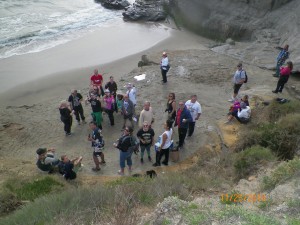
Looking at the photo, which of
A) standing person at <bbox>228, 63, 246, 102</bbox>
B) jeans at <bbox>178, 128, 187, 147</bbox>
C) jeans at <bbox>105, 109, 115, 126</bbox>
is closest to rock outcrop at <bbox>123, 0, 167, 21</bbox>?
standing person at <bbox>228, 63, 246, 102</bbox>

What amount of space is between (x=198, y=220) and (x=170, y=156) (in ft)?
15.5

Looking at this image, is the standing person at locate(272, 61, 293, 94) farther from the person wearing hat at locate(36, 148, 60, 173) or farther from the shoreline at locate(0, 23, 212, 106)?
the person wearing hat at locate(36, 148, 60, 173)

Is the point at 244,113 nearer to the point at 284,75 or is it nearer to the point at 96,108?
the point at 284,75

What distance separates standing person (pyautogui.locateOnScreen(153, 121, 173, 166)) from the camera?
31.6 feet

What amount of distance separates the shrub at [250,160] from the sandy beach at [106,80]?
2.28 meters

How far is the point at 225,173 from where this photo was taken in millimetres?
8914

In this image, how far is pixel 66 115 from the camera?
1152 cm

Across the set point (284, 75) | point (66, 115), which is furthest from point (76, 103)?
point (284, 75)

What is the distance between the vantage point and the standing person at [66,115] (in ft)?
37.4

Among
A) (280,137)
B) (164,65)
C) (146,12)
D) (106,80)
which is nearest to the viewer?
(280,137)

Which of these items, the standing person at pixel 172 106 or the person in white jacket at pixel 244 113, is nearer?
the standing person at pixel 172 106

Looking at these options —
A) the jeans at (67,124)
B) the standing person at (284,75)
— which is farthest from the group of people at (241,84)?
the jeans at (67,124)

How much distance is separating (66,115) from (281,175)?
22.0ft

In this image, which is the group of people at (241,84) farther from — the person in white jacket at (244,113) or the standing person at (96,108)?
the standing person at (96,108)
